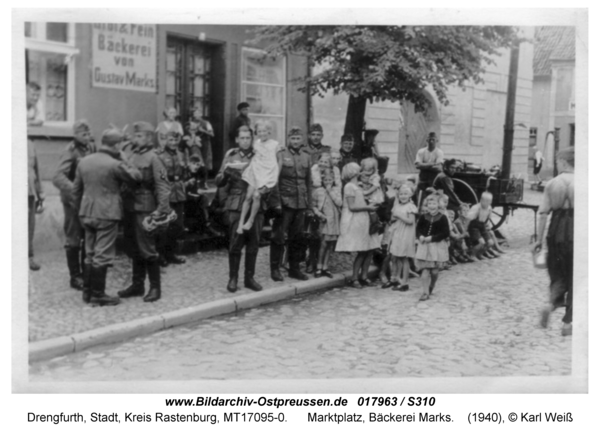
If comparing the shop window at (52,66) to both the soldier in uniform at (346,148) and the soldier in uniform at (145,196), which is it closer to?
the soldier in uniform at (145,196)

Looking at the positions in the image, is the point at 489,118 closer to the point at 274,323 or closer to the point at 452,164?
the point at 452,164

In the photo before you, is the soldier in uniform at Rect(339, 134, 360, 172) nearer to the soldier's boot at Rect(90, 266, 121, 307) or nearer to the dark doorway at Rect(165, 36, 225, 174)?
the dark doorway at Rect(165, 36, 225, 174)

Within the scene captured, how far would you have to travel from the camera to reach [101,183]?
6.01 m

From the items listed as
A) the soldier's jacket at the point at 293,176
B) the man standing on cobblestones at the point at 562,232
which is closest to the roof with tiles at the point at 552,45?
the man standing on cobblestones at the point at 562,232

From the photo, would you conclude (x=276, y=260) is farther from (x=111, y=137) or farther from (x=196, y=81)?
(x=196, y=81)

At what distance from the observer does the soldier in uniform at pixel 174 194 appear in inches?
283

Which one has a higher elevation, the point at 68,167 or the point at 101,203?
the point at 68,167

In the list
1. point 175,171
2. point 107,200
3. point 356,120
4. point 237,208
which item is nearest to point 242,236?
point 237,208

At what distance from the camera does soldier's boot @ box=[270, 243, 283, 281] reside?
746 cm

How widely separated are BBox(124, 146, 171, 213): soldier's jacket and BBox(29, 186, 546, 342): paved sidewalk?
769 millimetres

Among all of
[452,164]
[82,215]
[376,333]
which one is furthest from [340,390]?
[452,164]

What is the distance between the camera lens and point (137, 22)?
5.10m

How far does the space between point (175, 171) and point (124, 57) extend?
4.06 feet

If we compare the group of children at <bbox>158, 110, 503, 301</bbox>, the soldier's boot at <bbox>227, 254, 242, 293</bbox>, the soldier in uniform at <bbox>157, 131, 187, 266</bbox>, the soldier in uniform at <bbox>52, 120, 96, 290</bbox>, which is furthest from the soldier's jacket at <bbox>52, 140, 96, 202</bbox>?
the soldier's boot at <bbox>227, 254, 242, 293</bbox>
